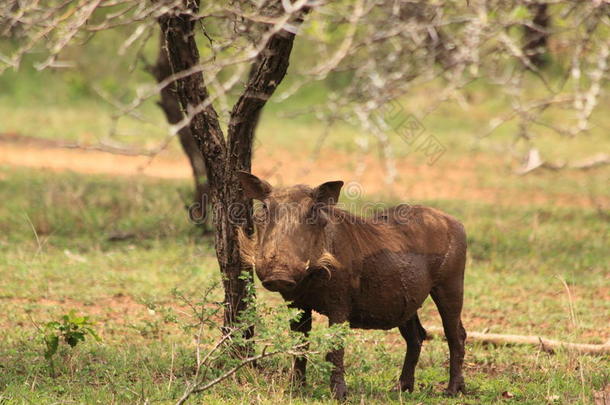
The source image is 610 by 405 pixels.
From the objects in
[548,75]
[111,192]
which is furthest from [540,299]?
[548,75]

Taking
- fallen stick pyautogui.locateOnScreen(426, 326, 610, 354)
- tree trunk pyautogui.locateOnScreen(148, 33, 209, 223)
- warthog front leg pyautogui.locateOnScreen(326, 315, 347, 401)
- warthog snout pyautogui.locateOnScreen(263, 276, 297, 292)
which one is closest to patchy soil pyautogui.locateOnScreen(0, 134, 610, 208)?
tree trunk pyautogui.locateOnScreen(148, 33, 209, 223)

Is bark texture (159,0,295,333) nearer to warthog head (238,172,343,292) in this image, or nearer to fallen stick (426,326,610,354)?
warthog head (238,172,343,292)

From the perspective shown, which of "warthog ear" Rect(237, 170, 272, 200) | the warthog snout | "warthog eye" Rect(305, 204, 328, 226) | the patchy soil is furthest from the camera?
the patchy soil

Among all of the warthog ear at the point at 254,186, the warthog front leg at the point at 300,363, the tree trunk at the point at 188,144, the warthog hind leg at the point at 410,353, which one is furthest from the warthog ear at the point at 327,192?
the tree trunk at the point at 188,144

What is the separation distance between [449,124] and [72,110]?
344 inches

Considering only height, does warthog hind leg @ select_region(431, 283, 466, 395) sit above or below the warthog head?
below

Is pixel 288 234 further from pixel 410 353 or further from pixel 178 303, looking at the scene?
pixel 178 303

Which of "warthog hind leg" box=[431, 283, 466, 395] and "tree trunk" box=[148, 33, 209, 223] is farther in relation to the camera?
"tree trunk" box=[148, 33, 209, 223]

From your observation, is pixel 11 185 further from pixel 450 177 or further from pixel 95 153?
pixel 450 177

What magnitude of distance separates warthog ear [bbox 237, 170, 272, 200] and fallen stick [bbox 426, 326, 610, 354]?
257 centimetres

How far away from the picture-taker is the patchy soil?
14102 millimetres

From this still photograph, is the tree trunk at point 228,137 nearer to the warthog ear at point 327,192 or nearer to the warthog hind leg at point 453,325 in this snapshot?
the warthog ear at point 327,192

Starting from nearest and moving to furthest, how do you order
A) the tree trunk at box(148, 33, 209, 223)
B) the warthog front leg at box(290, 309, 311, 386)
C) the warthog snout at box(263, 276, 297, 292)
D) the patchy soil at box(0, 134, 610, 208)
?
the warthog snout at box(263, 276, 297, 292) < the warthog front leg at box(290, 309, 311, 386) < the tree trunk at box(148, 33, 209, 223) < the patchy soil at box(0, 134, 610, 208)

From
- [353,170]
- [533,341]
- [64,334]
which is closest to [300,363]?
[64,334]
